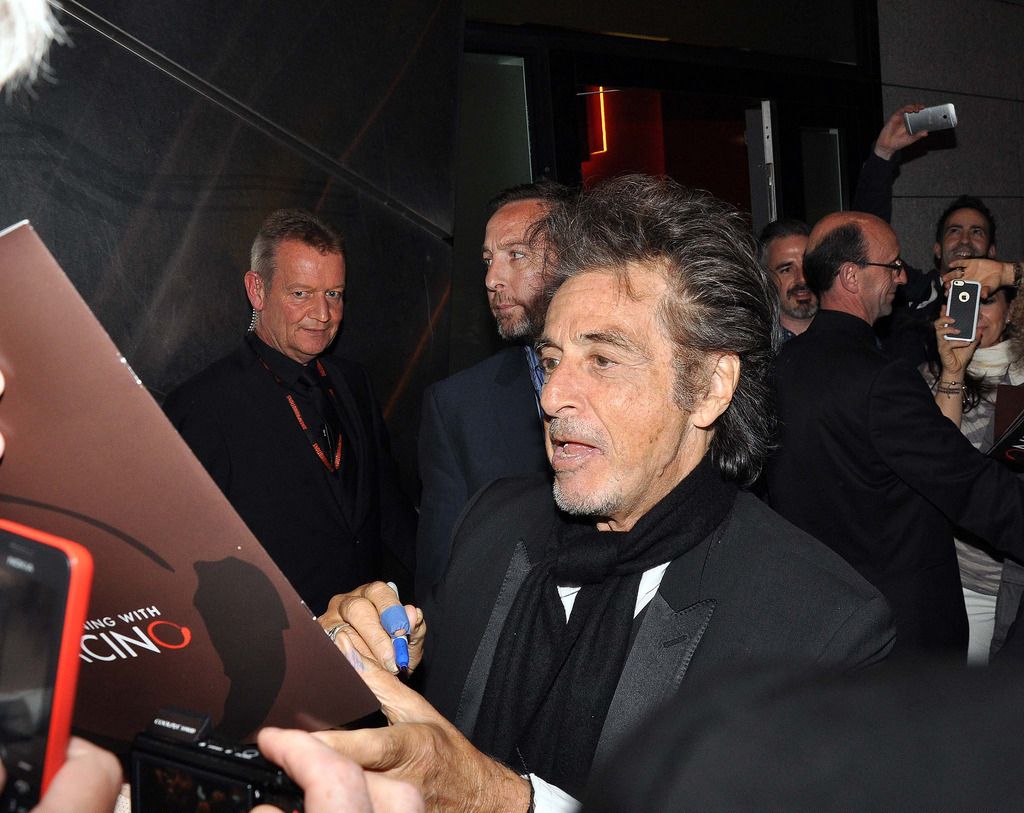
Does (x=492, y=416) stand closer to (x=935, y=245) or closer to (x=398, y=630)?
(x=398, y=630)

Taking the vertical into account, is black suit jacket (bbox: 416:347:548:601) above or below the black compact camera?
above

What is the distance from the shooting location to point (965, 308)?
3518 millimetres

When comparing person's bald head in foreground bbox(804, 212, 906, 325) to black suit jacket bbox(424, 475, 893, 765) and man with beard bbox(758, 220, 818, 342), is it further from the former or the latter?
black suit jacket bbox(424, 475, 893, 765)

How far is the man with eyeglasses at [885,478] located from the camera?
9.68ft

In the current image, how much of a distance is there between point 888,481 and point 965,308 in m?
0.87

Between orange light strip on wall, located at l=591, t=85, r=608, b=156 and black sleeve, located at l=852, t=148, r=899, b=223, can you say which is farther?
black sleeve, located at l=852, t=148, r=899, b=223

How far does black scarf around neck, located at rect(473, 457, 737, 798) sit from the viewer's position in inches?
66.0

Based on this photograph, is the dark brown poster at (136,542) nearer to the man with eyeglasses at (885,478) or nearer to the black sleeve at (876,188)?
the man with eyeglasses at (885,478)

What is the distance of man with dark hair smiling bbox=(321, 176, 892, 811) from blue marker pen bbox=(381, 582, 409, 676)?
2cm

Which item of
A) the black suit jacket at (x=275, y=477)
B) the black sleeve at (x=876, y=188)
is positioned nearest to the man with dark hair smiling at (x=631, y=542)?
the black suit jacket at (x=275, y=477)

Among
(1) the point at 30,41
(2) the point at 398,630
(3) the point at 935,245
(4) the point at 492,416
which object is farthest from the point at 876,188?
(2) the point at 398,630

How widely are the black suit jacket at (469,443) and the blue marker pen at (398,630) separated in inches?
62.5

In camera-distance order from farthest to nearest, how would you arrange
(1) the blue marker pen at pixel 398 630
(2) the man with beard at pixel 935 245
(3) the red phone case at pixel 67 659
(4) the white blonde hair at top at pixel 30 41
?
(2) the man with beard at pixel 935 245, (4) the white blonde hair at top at pixel 30 41, (1) the blue marker pen at pixel 398 630, (3) the red phone case at pixel 67 659

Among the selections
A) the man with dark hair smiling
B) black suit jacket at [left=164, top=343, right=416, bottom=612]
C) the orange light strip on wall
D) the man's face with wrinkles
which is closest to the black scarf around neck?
the man with dark hair smiling
